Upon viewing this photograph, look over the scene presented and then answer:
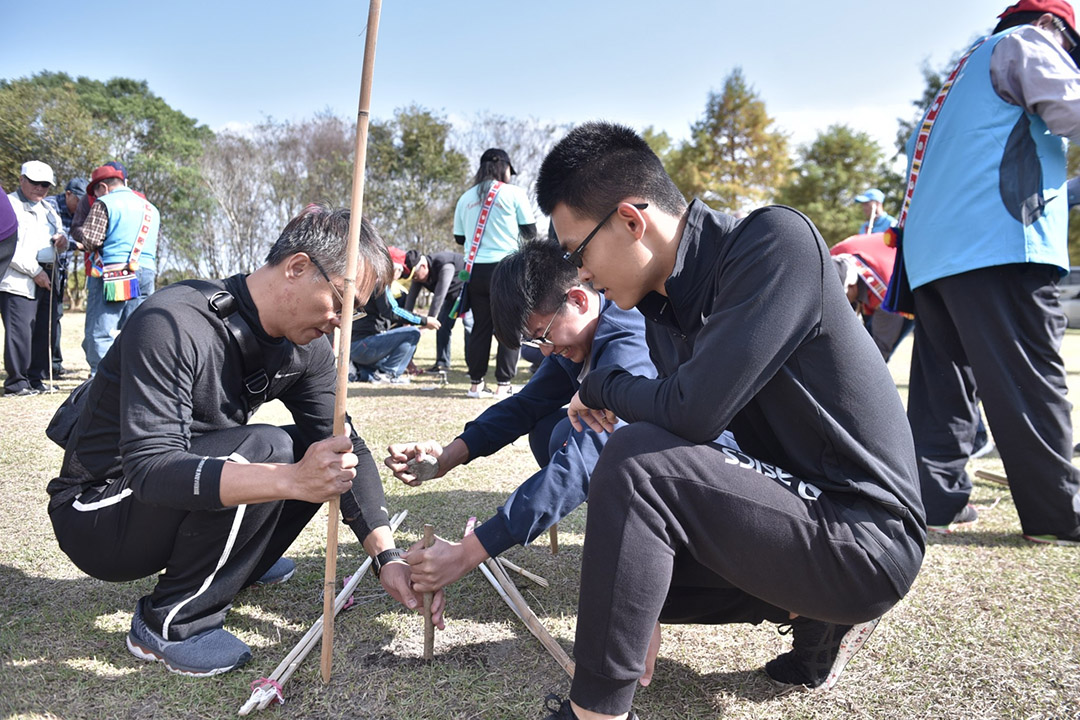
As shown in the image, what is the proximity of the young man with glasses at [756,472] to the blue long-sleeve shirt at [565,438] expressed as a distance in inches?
17.0

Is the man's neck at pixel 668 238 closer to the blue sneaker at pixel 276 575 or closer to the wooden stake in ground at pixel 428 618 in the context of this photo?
the wooden stake in ground at pixel 428 618

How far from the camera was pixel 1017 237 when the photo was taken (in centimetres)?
271

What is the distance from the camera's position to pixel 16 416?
5.02m

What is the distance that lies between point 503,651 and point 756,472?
1084 millimetres

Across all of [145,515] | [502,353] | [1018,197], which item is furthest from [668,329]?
[502,353]

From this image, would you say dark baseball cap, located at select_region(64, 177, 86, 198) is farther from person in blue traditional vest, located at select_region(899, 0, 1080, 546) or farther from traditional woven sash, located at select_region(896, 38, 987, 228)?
person in blue traditional vest, located at select_region(899, 0, 1080, 546)

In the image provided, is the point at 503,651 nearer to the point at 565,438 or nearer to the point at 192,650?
the point at 565,438

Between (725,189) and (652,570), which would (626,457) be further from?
(725,189)

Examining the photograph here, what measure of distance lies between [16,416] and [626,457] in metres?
5.28

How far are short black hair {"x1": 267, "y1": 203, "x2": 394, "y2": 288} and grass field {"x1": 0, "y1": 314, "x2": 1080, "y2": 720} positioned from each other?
3.77ft

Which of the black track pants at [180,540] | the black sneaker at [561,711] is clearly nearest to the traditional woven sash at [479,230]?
the black track pants at [180,540]

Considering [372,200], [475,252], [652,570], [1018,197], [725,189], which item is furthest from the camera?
[725,189]

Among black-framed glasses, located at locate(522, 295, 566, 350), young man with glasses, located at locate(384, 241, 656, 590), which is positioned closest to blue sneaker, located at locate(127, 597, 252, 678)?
young man with glasses, located at locate(384, 241, 656, 590)

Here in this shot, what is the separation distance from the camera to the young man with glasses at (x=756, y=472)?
146 centimetres
